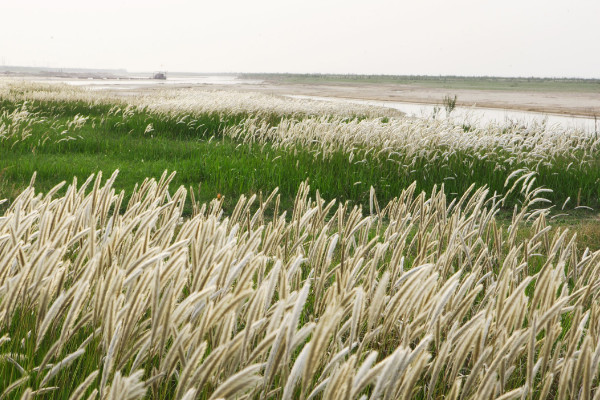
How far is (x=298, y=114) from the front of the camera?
53.4ft

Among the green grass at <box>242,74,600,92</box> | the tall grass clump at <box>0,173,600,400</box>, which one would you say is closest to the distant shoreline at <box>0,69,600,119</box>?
the green grass at <box>242,74,600,92</box>

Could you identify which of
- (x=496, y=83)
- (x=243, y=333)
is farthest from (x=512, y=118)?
(x=496, y=83)

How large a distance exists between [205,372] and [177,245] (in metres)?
0.60

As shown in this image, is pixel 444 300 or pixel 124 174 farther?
pixel 124 174

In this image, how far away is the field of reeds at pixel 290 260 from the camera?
3.81ft

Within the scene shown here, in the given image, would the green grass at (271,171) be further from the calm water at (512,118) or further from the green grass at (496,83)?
the green grass at (496,83)

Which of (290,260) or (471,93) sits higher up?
(471,93)

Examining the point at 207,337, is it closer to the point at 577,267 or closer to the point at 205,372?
the point at 205,372

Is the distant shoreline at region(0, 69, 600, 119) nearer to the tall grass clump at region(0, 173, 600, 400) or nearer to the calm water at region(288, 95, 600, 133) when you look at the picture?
the calm water at region(288, 95, 600, 133)

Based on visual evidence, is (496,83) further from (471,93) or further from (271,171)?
(271,171)

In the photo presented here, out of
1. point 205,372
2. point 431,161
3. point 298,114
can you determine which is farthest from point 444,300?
point 298,114

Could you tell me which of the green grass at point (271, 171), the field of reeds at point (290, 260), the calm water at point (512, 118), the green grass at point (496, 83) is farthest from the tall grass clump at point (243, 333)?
the green grass at point (496, 83)

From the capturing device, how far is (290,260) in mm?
2119

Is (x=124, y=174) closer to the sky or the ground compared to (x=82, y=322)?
closer to the ground
